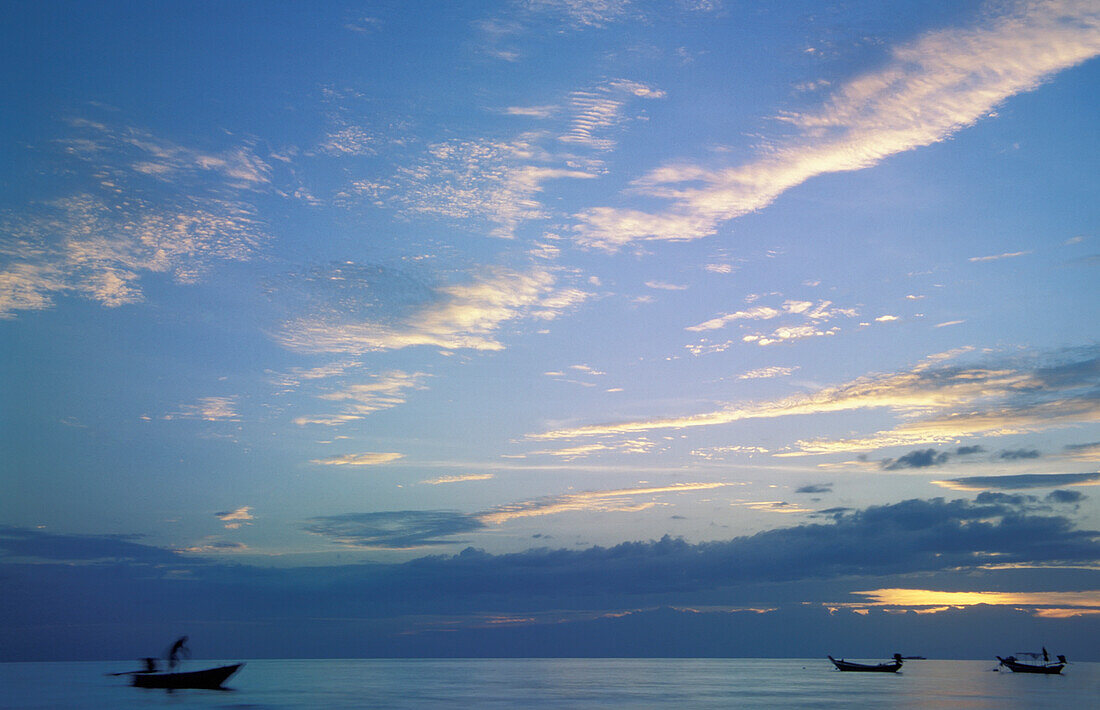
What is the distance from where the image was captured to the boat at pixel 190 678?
300ft

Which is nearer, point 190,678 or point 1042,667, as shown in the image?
point 190,678

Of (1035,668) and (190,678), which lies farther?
(1035,668)

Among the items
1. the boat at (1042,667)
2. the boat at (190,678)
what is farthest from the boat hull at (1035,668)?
the boat at (190,678)

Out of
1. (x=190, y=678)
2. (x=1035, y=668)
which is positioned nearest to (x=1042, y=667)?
(x=1035, y=668)

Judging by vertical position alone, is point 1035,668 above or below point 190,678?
below

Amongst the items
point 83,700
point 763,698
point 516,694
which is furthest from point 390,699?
point 763,698

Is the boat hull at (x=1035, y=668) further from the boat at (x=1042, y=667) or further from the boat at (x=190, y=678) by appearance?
the boat at (x=190, y=678)

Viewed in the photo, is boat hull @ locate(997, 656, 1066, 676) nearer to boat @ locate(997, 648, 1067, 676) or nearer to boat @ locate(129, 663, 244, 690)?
boat @ locate(997, 648, 1067, 676)

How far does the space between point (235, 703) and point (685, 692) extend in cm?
5857

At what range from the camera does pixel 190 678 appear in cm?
9281

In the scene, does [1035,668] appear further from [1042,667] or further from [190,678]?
[190,678]

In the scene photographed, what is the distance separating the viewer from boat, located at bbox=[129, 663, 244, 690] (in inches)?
3605

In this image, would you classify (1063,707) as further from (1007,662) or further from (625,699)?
(1007,662)

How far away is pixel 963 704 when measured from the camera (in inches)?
3755
